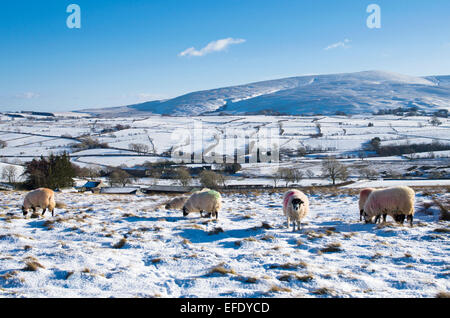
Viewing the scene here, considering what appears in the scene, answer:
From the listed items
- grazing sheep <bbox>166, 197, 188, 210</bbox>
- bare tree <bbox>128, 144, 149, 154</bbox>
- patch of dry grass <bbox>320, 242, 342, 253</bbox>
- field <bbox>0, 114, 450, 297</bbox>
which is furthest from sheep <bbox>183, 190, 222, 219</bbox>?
bare tree <bbox>128, 144, 149, 154</bbox>

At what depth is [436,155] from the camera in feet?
300

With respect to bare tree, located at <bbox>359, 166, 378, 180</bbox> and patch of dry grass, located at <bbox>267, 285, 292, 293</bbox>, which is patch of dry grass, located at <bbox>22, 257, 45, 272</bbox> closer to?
patch of dry grass, located at <bbox>267, 285, 292, 293</bbox>

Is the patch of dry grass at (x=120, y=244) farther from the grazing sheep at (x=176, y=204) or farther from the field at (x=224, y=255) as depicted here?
the grazing sheep at (x=176, y=204)

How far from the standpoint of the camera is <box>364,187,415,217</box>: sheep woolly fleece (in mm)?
12398

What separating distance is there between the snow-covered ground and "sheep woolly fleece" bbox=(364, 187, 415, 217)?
0.77m

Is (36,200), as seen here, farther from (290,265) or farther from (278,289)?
(278,289)

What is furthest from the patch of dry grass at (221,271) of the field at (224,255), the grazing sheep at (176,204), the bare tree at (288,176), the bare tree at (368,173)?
the bare tree at (368,173)

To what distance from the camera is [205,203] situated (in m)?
15.6

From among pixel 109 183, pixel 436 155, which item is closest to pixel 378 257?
pixel 109 183

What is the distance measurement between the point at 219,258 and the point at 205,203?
675 cm

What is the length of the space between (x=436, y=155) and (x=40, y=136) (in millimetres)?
167789

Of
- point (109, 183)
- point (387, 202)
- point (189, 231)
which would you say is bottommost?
point (109, 183)

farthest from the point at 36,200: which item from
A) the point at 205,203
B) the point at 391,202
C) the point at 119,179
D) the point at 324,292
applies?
the point at 119,179
